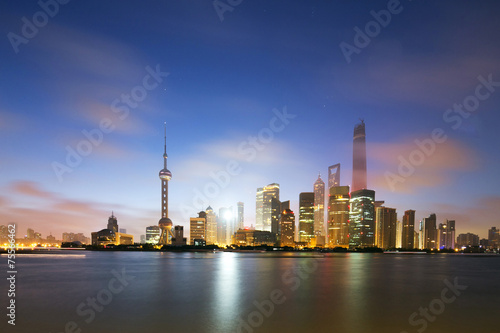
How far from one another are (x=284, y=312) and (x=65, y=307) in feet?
73.6

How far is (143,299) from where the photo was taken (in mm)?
38875

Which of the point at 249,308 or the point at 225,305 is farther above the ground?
the point at 249,308

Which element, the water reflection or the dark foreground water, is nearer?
the dark foreground water

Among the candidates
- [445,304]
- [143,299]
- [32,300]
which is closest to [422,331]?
[445,304]

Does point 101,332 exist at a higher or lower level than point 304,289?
higher

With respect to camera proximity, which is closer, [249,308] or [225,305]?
[249,308]

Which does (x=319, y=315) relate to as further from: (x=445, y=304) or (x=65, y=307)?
(x=65, y=307)

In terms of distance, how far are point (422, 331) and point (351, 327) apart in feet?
17.6

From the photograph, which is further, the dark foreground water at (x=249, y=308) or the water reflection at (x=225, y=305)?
the water reflection at (x=225, y=305)

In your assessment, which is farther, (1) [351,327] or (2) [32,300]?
(2) [32,300]

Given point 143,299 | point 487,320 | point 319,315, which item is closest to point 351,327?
point 319,315

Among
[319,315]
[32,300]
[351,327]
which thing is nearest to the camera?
[351,327]

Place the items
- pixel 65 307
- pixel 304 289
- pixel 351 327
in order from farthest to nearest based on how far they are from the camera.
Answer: pixel 304 289 < pixel 65 307 < pixel 351 327

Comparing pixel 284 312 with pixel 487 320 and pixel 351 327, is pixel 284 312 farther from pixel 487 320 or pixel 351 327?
pixel 487 320
